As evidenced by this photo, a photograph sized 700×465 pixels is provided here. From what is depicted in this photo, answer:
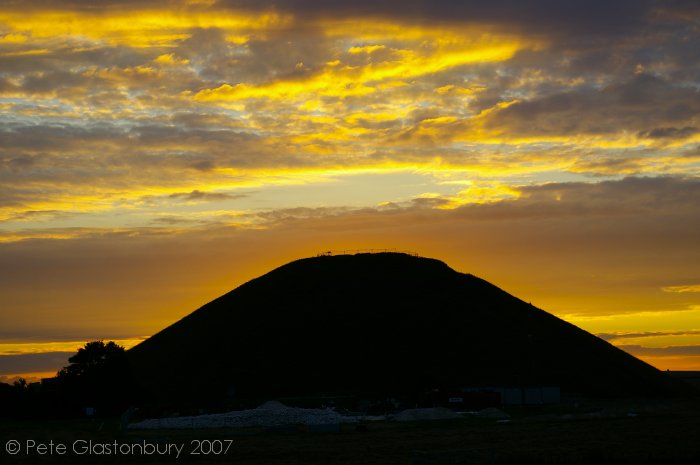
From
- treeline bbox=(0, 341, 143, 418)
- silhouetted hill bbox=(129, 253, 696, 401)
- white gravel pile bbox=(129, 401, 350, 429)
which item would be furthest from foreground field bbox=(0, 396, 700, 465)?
silhouetted hill bbox=(129, 253, 696, 401)

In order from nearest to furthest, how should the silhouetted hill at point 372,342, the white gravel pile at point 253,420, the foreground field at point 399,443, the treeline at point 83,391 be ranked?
1. the foreground field at point 399,443
2. the white gravel pile at point 253,420
3. the treeline at point 83,391
4. the silhouetted hill at point 372,342

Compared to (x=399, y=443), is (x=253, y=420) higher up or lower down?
higher up

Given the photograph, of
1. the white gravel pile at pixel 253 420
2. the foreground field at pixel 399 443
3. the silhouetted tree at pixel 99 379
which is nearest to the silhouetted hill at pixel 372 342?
the silhouetted tree at pixel 99 379

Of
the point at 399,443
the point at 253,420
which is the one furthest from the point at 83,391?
the point at 399,443

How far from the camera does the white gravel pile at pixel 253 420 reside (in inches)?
3100

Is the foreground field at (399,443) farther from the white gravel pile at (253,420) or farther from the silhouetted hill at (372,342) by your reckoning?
the silhouetted hill at (372,342)

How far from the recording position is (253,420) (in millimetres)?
80625

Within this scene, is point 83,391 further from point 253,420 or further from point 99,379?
point 253,420

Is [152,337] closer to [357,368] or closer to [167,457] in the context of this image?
[357,368]

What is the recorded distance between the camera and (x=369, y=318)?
475 feet

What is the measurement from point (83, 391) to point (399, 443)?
53.2 m

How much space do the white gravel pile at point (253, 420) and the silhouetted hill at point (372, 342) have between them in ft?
122

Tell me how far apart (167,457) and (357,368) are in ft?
265

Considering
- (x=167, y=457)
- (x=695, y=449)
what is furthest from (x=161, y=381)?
(x=695, y=449)
